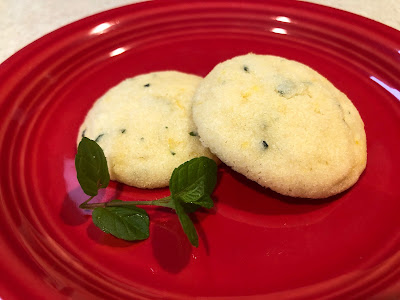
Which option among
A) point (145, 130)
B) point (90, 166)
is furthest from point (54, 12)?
point (90, 166)

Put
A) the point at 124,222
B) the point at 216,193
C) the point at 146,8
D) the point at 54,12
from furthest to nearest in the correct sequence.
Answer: the point at 54,12 < the point at 146,8 < the point at 216,193 < the point at 124,222

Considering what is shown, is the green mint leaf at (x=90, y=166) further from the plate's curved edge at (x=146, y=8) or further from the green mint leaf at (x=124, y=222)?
the plate's curved edge at (x=146, y=8)

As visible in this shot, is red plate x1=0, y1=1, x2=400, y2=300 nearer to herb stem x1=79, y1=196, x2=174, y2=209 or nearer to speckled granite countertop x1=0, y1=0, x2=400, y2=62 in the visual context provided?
herb stem x1=79, y1=196, x2=174, y2=209

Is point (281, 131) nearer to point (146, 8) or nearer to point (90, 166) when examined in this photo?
point (90, 166)

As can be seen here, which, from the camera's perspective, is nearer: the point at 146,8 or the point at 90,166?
the point at 90,166

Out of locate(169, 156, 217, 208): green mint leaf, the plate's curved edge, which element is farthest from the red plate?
locate(169, 156, 217, 208): green mint leaf

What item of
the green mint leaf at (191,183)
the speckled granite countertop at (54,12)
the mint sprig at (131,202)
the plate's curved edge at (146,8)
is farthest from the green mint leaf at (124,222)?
the speckled granite countertop at (54,12)
